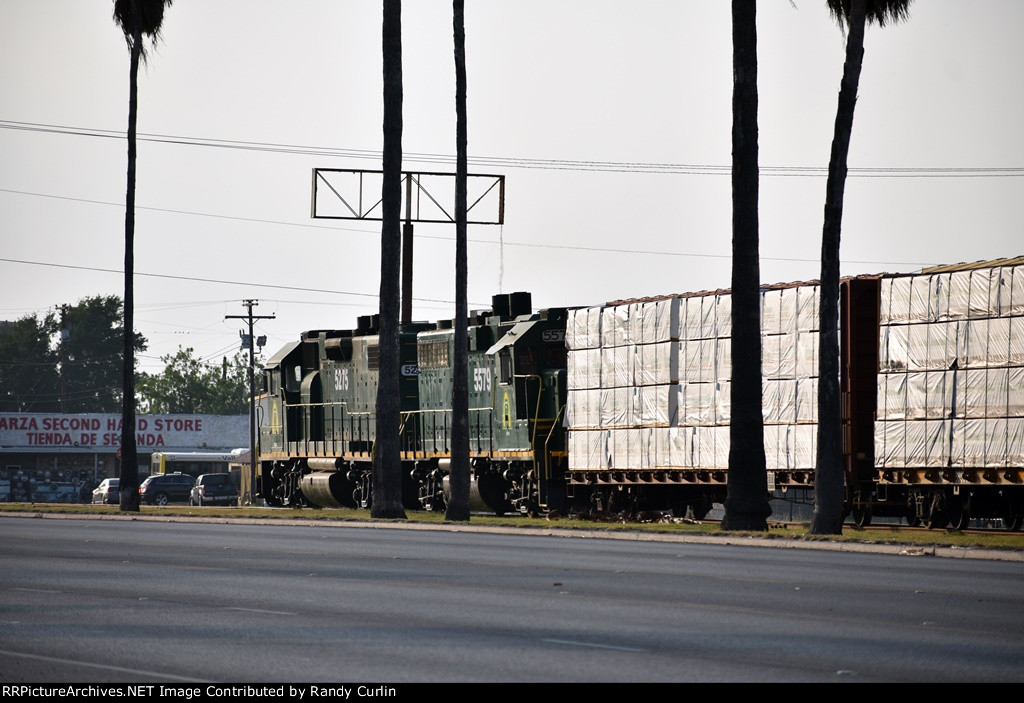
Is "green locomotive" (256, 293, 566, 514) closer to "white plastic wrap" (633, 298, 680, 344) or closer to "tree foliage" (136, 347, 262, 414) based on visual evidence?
"white plastic wrap" (633, 298, 680, 344)

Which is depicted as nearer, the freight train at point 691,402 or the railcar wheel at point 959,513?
the freight train at point 691,402

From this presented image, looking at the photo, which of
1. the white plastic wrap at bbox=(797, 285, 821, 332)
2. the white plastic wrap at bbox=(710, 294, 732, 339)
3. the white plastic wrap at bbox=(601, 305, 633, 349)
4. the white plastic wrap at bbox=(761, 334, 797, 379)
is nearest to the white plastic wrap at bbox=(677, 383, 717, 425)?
the white plastic wrap at bbox=(710, 294, 732, 339)

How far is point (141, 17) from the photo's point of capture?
44.9m

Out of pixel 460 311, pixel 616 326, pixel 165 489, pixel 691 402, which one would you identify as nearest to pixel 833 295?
pixel 691 402

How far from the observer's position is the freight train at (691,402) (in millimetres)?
26938

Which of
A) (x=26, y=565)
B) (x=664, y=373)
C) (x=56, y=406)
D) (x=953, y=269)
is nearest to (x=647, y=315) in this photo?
(x=664, y=373)

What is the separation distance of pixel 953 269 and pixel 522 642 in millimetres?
17257

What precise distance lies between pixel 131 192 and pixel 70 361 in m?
115

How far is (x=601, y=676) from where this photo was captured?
9883 millimetres

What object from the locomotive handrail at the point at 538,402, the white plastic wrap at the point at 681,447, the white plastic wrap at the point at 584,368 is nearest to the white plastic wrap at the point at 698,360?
the white plastic wrap at the point at 681,447

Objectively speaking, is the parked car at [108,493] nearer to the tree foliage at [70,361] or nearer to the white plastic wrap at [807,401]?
the white plastic wrap at [807,401]

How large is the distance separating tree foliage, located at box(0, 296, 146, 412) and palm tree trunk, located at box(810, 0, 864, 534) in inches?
5262

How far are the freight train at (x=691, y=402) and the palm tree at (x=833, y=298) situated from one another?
7.55 ft

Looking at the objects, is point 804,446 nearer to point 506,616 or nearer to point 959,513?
point 959,513
